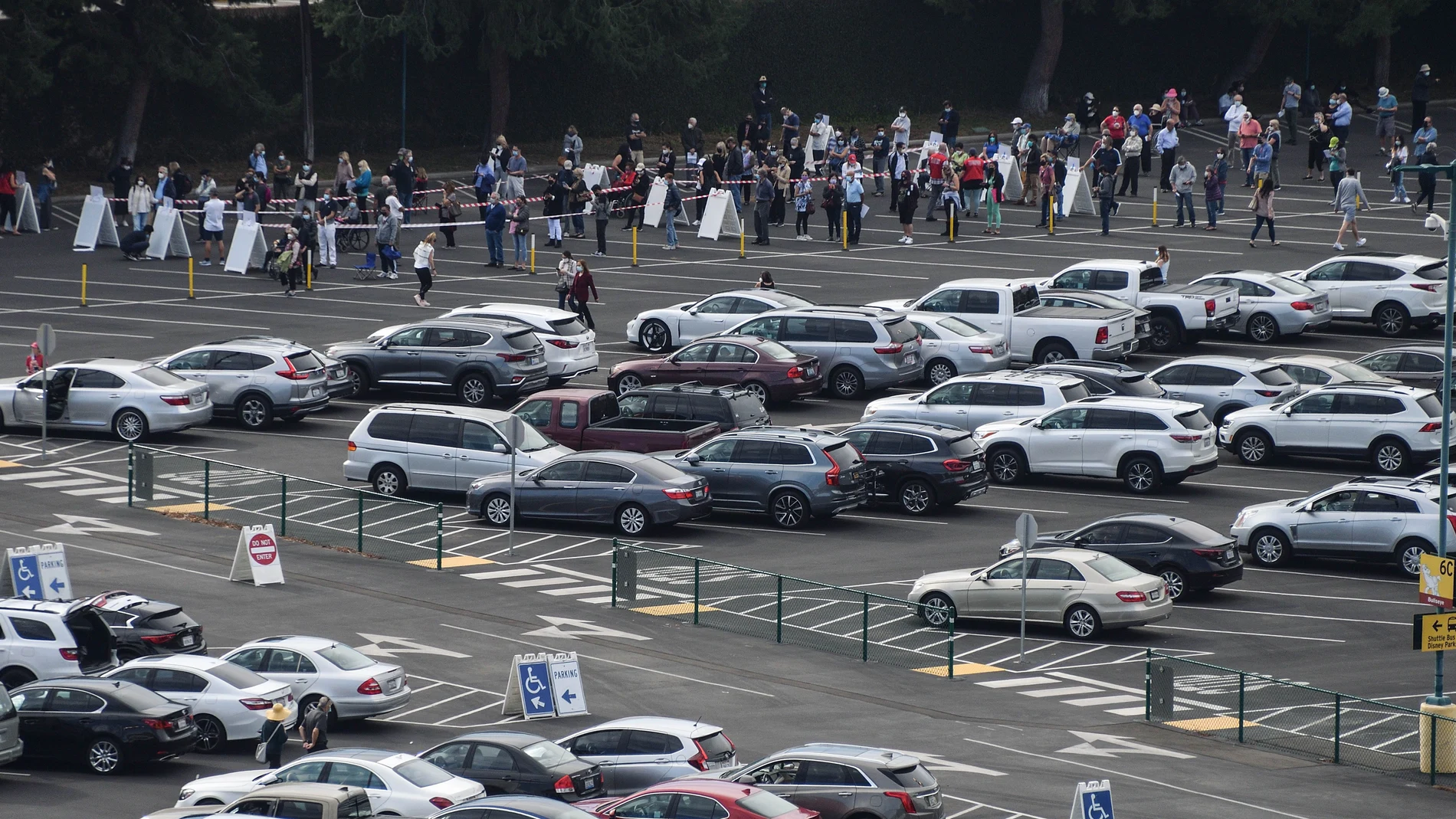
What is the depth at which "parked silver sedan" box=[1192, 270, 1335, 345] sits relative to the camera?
41719 millimetres

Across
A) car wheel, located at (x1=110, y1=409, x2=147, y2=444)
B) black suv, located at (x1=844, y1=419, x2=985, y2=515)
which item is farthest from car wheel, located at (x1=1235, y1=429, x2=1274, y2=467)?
car wheel, located at (x1=110, y1=409, x2=147, y2=444)

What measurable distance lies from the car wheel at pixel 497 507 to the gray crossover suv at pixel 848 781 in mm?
13172

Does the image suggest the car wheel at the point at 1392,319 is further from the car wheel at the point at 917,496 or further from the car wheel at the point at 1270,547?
the car wheel at the point at 917,496

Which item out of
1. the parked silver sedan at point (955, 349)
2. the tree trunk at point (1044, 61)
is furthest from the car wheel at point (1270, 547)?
the tree trunk at point (1044, 61)

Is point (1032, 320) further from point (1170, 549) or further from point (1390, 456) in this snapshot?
point (1170, 549)

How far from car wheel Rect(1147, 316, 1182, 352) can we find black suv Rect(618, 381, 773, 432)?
11118 mm

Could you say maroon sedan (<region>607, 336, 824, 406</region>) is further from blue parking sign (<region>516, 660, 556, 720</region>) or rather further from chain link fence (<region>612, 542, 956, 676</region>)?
blue parking sign (<region>516, 660, 556, 720</region>)

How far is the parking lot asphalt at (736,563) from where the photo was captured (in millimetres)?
23609

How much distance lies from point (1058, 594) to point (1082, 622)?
53cm

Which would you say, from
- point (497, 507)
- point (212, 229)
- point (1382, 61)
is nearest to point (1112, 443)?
point (497, 507)

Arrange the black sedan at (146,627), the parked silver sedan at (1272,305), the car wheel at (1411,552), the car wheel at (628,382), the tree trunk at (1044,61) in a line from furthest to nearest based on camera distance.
A: the tree trunk at (1044,61), the parked silver sedan at (1272,305), the car wheel at (628,382), the car wheel at (1411,552), the black sedan at (146,627)

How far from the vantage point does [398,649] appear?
85.0ft

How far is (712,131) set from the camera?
232 ft

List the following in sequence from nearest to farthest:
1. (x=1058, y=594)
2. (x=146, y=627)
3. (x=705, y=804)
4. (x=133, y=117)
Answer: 1. (x=705, y=804)
2. (x=146, y=627)
3. (x=1058, y=594)
4. (x=133, y=117)
